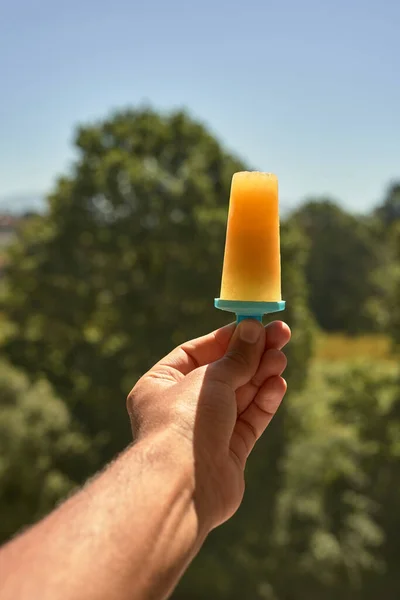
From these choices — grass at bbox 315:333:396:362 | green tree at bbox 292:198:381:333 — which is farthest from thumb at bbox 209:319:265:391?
green tree at bbox 292:198:381:333

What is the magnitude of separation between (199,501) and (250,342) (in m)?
0.48

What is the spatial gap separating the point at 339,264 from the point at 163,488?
1981 centimetres

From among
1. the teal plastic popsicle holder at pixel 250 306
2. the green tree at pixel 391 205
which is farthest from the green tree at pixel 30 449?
the green tree at pixel 391 205

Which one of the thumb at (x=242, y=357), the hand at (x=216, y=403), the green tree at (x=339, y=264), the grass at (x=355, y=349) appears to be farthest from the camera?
the green tree at (x=339, y=264)

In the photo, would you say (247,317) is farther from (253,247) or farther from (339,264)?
(339,264)

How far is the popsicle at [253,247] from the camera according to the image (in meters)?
1.86

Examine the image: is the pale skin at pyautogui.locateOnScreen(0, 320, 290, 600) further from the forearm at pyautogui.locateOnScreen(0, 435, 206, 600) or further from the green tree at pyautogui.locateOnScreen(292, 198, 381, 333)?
the green tree at pyautogui.locateOnScreen(292, 198, 381, 333)

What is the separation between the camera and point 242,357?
1.77 m

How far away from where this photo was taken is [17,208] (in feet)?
39.1

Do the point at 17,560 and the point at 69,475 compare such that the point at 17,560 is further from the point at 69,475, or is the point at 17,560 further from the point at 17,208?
the point at 17,208

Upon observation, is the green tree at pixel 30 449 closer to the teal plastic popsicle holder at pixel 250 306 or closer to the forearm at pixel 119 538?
the teal plastic popsicle holder at pixel 250 306

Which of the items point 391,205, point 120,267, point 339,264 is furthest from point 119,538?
point 391,205

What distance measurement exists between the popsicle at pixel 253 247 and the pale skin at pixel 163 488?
0.08 m

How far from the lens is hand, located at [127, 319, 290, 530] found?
61.7 inches
